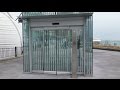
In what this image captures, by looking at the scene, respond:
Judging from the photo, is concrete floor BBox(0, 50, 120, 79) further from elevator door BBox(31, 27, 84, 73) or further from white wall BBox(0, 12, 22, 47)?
white wall BBox(0, 12, 22, 47)

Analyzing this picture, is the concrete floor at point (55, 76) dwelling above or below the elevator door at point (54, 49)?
below

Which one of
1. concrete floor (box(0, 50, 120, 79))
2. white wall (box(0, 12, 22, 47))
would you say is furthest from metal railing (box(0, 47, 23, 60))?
concrete floor (box(0, 50, 120, 79))

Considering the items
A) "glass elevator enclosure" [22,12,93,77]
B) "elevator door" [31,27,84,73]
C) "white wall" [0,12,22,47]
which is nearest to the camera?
"glass elevator enclosure" [22,12,93,77]

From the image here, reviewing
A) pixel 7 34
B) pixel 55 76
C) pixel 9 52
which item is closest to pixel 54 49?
pixel 55 76

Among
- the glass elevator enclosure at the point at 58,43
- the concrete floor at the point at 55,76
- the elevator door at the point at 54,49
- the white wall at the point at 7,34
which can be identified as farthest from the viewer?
the white wall at the point at 7,34

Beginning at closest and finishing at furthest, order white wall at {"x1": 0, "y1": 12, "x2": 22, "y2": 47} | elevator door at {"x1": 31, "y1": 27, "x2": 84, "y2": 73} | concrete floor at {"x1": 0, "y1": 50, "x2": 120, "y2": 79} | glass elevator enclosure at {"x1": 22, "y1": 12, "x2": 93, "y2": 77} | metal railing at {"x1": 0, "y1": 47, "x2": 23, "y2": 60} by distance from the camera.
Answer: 1. concrete floor at {"x1": 0, "y1": 50, "x2": 120, "y2": 79}
2. glass elevator enclosure at {"x1": 22, "y1": 12, "x2": 93, "y2": 77}
3. elevator door at {"x1": 31, "y1": 27, "x2": 84, "y2": 73}
4. metal railing at {"x1": 0, "y1": 47, "x2": 23, "y2": 60}
5. white wall at {"x1": 0, "y1": 12, "x2": 22, "y2": 47}

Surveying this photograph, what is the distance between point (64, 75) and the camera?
31.7 ft

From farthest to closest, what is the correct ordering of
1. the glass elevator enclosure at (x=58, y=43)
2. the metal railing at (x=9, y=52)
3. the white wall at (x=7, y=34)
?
the white wall at (x=7, y=34) < the metal railing at (x=9, y=52) < the glass elevator enclosure at (x=58, y=43)

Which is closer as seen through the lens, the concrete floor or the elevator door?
the concrete floor

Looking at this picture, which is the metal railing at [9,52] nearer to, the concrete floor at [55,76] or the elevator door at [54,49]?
the concrete floor at [55,76]

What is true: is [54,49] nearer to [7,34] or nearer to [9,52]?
[9,52]

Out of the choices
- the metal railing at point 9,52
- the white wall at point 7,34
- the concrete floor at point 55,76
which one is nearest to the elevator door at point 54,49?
the concrete floor at point 55,76

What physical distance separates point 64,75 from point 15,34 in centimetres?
1696
